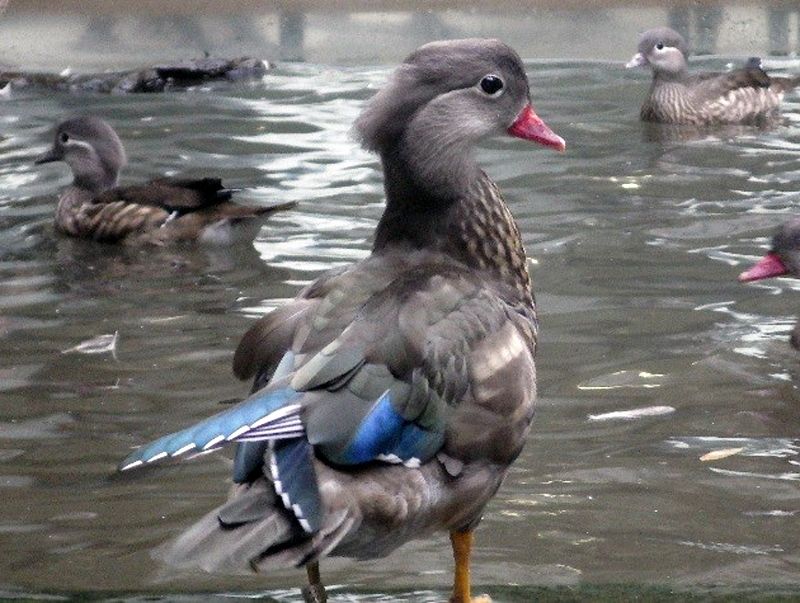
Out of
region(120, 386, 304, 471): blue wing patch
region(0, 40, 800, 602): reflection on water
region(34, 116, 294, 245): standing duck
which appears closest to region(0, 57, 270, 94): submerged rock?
region(0, 40, 800, 602): reflection on water

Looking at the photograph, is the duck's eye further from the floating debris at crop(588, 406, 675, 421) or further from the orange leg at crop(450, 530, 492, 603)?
the floating debris at crop(588, 406, 675, 421)

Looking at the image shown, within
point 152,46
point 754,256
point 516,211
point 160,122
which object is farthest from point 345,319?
point 152,46

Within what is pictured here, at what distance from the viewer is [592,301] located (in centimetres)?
757

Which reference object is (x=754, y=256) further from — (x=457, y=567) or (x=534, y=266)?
(x=457, y=567)

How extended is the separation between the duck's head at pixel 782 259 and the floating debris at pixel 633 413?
1480mm

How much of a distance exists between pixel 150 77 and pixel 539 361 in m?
8.90

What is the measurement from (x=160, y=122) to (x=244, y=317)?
6091 mm

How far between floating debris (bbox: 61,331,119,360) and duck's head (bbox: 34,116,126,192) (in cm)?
350

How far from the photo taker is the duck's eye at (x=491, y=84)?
A: 4.50m

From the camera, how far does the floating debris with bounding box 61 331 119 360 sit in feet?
23.1

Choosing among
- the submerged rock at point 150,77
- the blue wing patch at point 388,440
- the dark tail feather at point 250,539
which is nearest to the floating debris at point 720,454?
the blue wing patch at point 388,440

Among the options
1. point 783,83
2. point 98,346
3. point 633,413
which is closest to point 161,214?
point 98,346

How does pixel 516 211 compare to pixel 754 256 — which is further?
pixel 516 211

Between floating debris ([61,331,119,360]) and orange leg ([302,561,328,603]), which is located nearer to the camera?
orange leg ([302,561,328,603])
